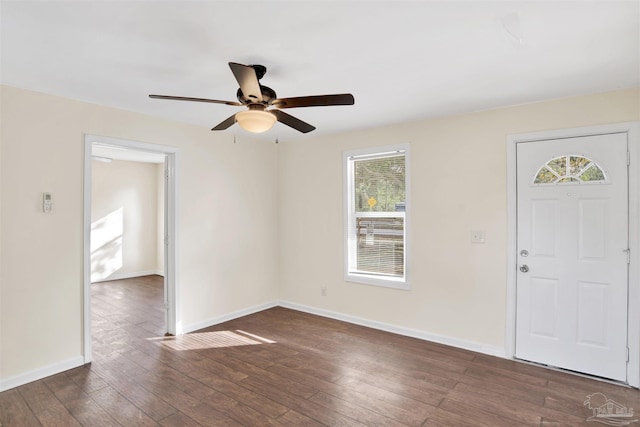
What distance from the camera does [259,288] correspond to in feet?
16.0

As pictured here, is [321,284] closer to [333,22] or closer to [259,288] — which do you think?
[259,288]

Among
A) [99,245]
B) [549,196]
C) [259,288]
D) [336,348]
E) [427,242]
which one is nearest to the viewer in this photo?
[549,196]

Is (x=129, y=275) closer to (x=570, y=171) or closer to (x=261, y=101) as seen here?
(x=261, y=101)

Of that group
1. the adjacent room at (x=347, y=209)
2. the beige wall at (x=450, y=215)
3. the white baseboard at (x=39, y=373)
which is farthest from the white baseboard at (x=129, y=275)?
the beige wall at (x=450, y=215)

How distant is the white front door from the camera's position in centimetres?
283

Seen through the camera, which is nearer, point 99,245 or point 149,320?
point 149,320

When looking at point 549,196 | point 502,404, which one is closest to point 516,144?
point 549,196

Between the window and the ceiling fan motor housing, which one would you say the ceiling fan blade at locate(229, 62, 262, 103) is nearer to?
the ceiling fan motor housing

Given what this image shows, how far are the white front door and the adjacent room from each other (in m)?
0.02

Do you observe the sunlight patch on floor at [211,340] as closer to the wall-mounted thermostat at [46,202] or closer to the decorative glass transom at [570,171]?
the wall-mounted thermostat at [46,202]

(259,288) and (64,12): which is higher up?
(64,12)

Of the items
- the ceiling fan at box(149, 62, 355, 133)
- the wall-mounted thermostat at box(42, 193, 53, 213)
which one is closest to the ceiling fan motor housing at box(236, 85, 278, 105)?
the ceiling fan at box(149, 62, 355, 133)

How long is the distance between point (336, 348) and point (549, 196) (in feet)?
8.38

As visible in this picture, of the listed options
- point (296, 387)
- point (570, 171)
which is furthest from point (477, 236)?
point (296, 387)
